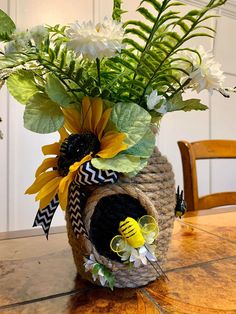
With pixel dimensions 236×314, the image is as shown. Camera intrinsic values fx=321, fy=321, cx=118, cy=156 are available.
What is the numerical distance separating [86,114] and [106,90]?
5 cm

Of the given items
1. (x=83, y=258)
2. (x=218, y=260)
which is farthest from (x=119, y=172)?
(x=218, y=260)

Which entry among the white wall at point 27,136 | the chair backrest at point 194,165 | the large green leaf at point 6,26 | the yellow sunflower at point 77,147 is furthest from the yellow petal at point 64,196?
the white wall at point 27,136

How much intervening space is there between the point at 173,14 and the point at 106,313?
1.28ft

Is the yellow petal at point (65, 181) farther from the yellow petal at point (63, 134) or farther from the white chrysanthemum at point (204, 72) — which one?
the white chrysanthemum at point (204, 72)

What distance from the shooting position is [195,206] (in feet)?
4.09

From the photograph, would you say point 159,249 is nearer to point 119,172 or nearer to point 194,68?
point 119,172

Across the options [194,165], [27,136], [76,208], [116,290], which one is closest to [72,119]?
[76,208]

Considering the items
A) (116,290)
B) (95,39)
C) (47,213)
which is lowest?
(116,290)

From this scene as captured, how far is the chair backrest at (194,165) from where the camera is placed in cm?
123

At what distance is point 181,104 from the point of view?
0.48 m

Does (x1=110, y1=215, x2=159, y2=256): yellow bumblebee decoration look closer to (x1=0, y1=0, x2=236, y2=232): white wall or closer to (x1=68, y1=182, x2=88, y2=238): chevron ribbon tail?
(x1=68, y1=182, x2=88, y2=238): chevron ribbon tail

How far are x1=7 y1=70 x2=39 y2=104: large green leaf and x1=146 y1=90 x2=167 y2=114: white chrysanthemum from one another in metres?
0.16

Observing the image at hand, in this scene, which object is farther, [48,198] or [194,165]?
[194,165]

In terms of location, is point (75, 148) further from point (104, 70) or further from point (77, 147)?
point (104, 70)
